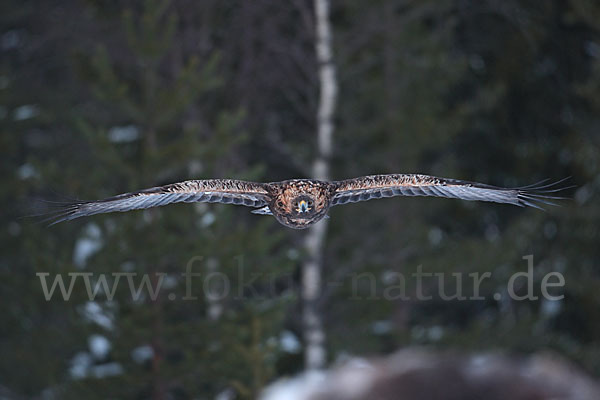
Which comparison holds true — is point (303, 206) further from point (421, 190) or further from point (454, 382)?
point (454, 382)

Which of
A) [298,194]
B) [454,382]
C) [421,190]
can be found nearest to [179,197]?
[298,194]

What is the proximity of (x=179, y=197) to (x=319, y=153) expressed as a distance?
5098 millimetres

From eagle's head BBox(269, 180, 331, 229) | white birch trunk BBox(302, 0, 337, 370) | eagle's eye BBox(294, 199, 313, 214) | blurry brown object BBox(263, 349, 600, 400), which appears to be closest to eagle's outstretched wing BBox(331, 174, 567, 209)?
eagle's head BBox(269, 180, 331, 229)

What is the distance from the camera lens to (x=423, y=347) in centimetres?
1297

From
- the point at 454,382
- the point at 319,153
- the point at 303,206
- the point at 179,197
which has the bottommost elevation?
the point at 454,382

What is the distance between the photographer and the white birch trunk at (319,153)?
895 cm

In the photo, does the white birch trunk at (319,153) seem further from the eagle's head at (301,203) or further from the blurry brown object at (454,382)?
the blurry brown object at (454,382)

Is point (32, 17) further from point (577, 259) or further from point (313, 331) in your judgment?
point (577, 259)

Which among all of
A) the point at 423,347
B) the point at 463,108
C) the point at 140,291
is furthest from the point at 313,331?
the point at 463,108

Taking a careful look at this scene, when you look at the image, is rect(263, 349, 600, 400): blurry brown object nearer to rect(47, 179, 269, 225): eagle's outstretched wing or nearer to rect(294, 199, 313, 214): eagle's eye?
rect(294, 199, 313, 214): eagle's eye

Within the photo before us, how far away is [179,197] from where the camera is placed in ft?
13.6

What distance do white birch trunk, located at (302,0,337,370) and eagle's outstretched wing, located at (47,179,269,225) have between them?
456 cm

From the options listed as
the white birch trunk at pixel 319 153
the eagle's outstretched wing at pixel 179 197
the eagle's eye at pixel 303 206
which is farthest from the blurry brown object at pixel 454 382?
the white birch trunk at pixel 319 153

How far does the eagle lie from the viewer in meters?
3.83
